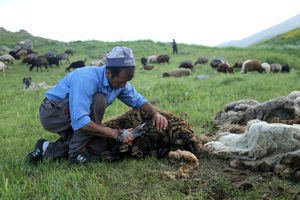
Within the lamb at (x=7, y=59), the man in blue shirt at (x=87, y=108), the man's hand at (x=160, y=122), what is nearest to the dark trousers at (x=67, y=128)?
the man in blue shirt at (x=87, y=108)

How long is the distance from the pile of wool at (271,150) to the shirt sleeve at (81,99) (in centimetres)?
170

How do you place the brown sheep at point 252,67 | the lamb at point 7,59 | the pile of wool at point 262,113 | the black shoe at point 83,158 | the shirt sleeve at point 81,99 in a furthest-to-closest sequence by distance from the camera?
the lamb at point 7,59 → the brown sheep at point 252,67 → the pile of wool at point 262,113 → the black shoe at point 83,158 → the shirt sleeve at point 81,99

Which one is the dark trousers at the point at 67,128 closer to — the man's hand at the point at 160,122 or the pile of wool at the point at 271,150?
the man's hand at the point at 160,122

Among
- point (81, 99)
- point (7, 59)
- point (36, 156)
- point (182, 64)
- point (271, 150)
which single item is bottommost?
point (36, 156)

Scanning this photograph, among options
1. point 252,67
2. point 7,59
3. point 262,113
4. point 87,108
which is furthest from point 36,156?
point 7,59

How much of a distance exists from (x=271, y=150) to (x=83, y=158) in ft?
7.05

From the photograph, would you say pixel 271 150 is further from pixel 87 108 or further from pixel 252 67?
pixel 252 67

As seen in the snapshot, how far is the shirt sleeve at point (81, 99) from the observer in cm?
282

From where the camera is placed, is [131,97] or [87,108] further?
[131,97]

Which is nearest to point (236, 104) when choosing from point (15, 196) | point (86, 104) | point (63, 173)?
point (86, 104)

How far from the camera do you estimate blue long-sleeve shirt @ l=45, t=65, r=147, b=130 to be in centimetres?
283

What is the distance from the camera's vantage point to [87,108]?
2.88 m

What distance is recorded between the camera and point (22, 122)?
211 inches

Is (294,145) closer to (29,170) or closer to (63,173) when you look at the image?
(63,173)
